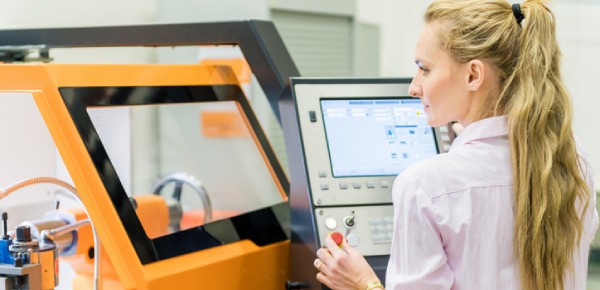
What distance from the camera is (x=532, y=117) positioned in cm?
137

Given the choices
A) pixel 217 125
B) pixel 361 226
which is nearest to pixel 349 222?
pixel 361 226

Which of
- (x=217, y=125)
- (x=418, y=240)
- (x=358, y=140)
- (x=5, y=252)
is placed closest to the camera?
(x=418, y=240)

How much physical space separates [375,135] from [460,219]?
24.3 inches

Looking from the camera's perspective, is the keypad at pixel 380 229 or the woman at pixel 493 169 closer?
the woman at pixel 493 169

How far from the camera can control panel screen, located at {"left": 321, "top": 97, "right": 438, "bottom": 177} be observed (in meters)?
1.91

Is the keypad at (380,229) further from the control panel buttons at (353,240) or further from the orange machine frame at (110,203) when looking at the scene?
the orange machine frame at (110,203)

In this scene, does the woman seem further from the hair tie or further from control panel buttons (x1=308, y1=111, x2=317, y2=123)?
control panel buttons (x1=308, y1=111, x2=317, y2=123)

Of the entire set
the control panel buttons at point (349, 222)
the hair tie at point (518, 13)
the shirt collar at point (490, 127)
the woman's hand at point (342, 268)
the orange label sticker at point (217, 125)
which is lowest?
the woman's hand at point (342, 268)

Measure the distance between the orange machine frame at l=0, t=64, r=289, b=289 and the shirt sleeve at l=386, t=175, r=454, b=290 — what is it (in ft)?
1.71

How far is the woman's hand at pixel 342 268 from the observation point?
5.24 feet

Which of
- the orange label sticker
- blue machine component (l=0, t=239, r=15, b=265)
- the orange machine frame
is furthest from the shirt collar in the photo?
the orange label sticker

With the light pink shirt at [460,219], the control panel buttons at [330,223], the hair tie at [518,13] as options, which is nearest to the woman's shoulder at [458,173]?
the light pink shirt at [460,219]

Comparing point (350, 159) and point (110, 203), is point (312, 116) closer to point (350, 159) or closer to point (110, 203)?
point (350, 159)

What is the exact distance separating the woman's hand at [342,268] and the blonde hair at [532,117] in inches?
13.0
